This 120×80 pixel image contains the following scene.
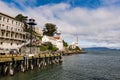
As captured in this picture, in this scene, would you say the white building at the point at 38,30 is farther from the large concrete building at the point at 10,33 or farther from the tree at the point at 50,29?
the large concrete building at the point at 10,33

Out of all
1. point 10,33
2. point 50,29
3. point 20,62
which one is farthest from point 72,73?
point 50,29

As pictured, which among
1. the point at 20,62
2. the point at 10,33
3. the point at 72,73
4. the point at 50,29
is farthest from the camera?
the point at 50,29

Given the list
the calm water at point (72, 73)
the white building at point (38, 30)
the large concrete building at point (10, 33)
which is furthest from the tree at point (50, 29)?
the calm water at point (72, 73)

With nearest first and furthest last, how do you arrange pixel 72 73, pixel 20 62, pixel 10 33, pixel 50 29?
pixel 20 62, pixel 72 73, pixel 10 33, pixel 50 29

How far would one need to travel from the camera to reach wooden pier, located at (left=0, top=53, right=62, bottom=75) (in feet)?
130

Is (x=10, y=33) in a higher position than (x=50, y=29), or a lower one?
lower

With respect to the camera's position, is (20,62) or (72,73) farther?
(72,73)

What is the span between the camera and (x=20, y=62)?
44781 millimetres

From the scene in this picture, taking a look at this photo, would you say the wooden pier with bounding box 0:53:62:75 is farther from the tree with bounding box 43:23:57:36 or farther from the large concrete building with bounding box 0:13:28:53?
the tree with bounding box 43:23:57:36

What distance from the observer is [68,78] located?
42469 millimetres

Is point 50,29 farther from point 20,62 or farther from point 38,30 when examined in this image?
point 20,62

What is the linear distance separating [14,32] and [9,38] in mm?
4405

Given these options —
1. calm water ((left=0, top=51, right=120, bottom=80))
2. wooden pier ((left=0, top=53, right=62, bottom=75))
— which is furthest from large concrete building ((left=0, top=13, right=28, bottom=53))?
calm water ((left=0, top=51, right=120, bottom=80))

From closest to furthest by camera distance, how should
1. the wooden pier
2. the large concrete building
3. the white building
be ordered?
1. the wooden pier
2. the large concrete building
3. the white building
